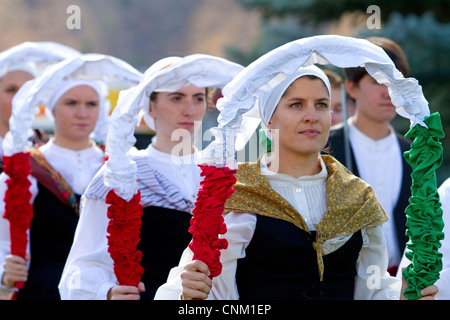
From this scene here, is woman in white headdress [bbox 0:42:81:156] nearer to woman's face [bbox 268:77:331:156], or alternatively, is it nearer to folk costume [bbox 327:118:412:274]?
folk costume [bbox 327:118:412:274]

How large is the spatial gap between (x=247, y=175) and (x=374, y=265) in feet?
2.27

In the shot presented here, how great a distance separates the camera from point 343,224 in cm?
350

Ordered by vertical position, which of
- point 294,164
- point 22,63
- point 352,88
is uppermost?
point 22,63

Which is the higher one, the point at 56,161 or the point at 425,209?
the point at 56,161

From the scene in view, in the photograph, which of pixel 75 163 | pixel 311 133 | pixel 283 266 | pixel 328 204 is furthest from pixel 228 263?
pixel 75 163

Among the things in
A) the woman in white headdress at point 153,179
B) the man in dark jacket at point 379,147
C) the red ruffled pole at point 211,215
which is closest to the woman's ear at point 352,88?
the man in dark jacket at point 379,147

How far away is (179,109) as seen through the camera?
14.4 feet

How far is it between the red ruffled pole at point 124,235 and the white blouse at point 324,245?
0.90 ft

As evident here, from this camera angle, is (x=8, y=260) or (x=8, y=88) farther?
(x=8, y=88)

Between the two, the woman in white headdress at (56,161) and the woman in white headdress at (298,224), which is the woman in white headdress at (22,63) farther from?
the woman in white headdress at (298,224)

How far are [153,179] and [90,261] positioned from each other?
53 centimetres

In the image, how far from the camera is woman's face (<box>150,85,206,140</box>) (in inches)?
173

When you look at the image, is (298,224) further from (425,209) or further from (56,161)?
(56,161)
